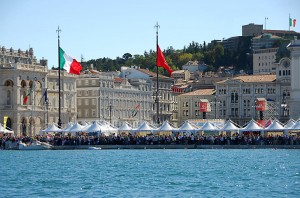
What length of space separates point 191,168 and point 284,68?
333 feet

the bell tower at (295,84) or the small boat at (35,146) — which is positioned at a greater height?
the bell tower at (295,84)

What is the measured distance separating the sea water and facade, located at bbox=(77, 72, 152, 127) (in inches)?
2753

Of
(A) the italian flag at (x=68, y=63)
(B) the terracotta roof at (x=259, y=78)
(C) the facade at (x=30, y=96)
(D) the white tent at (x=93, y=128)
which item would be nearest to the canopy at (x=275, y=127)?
(D) the white tent at (x=93, y=128)

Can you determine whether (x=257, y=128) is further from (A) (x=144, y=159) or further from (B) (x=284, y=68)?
(B) (x=284, y=68)

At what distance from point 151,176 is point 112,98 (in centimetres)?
9819

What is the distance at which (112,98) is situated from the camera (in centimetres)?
15400

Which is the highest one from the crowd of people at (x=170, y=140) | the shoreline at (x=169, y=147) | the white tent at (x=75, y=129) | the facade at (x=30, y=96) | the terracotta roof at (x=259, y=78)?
the terracotta roof at (x=259, y=78)

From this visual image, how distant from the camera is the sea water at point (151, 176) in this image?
154 ft

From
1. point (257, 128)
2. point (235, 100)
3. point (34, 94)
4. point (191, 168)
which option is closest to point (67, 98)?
point (34, 94)

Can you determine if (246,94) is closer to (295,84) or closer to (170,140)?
(295,84)

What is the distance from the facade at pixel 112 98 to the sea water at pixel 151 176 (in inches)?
2753

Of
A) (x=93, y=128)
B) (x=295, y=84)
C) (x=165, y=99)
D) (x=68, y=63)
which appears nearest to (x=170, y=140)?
(x=93, y=128)

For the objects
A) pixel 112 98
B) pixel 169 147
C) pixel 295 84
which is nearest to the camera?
pixel 169 147

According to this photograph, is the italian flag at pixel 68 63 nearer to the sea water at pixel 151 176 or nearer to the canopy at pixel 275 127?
the canopy at pixel 275 127
